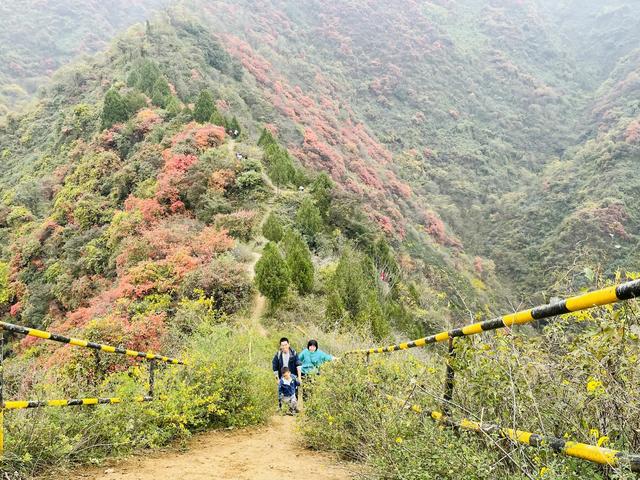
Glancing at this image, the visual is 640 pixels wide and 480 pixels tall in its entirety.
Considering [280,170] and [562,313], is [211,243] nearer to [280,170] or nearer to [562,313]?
[280,170]

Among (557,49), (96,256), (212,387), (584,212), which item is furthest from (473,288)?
(557,49)

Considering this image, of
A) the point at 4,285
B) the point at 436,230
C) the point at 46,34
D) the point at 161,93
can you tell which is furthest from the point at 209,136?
the point at 46,34

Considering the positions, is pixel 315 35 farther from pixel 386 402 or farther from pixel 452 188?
pixel 386 402

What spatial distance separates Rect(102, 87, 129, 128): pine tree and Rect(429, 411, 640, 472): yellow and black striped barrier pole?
2827 centimetres

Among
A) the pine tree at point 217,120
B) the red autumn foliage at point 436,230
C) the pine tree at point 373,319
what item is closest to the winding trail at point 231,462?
the pine tree at point 373,319

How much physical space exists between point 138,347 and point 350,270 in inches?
275

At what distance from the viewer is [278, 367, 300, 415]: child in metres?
8.82

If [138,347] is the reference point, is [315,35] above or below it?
above

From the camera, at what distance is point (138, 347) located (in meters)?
11.6

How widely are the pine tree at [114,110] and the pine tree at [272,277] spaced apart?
17.2m

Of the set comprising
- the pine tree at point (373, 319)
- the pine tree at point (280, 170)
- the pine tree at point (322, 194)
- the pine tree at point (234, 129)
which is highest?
the pine tree at point (234, 129)

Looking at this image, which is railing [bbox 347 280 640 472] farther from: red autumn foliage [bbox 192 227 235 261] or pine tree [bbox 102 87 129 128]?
pine tree [bbox 102 87 129 128]

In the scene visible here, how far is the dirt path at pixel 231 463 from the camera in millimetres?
4566

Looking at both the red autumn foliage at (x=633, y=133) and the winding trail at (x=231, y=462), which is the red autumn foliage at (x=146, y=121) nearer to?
the winding trail at (x=231, y=462)
